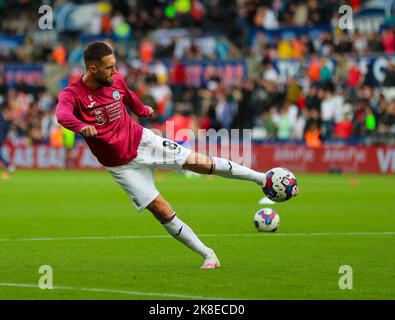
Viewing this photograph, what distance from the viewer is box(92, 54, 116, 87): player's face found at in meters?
10.3

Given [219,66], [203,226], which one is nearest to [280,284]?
[203,226]

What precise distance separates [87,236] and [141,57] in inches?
920

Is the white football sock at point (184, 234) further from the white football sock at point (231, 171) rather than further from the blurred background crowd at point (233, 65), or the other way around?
the blurred background crowd at point (233, 65)

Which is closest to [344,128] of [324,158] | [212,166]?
[324,158]

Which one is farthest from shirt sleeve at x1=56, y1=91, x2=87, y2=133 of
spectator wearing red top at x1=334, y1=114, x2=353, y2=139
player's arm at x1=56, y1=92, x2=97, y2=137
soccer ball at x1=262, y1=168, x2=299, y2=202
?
spectator wearing red top at x1=334, y1=114, x2=353, y2=139

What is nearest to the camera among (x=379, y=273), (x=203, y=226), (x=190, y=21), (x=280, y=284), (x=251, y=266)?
(x=280, y=284)

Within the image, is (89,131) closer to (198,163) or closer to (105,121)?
(105,121)

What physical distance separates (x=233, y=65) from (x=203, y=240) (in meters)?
20.9

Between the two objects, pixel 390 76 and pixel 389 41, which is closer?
pixel 390 76

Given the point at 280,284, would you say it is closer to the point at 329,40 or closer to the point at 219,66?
the point at 329,40

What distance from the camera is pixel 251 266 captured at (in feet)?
35.1

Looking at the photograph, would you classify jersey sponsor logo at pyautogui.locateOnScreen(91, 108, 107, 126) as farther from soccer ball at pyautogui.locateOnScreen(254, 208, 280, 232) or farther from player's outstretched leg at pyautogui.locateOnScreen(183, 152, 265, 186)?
soccer ball at pyautogui.locateOnScreen(254, 208, 280, 232)

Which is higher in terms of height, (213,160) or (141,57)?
(141,57)

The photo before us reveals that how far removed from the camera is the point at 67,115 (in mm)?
10039
